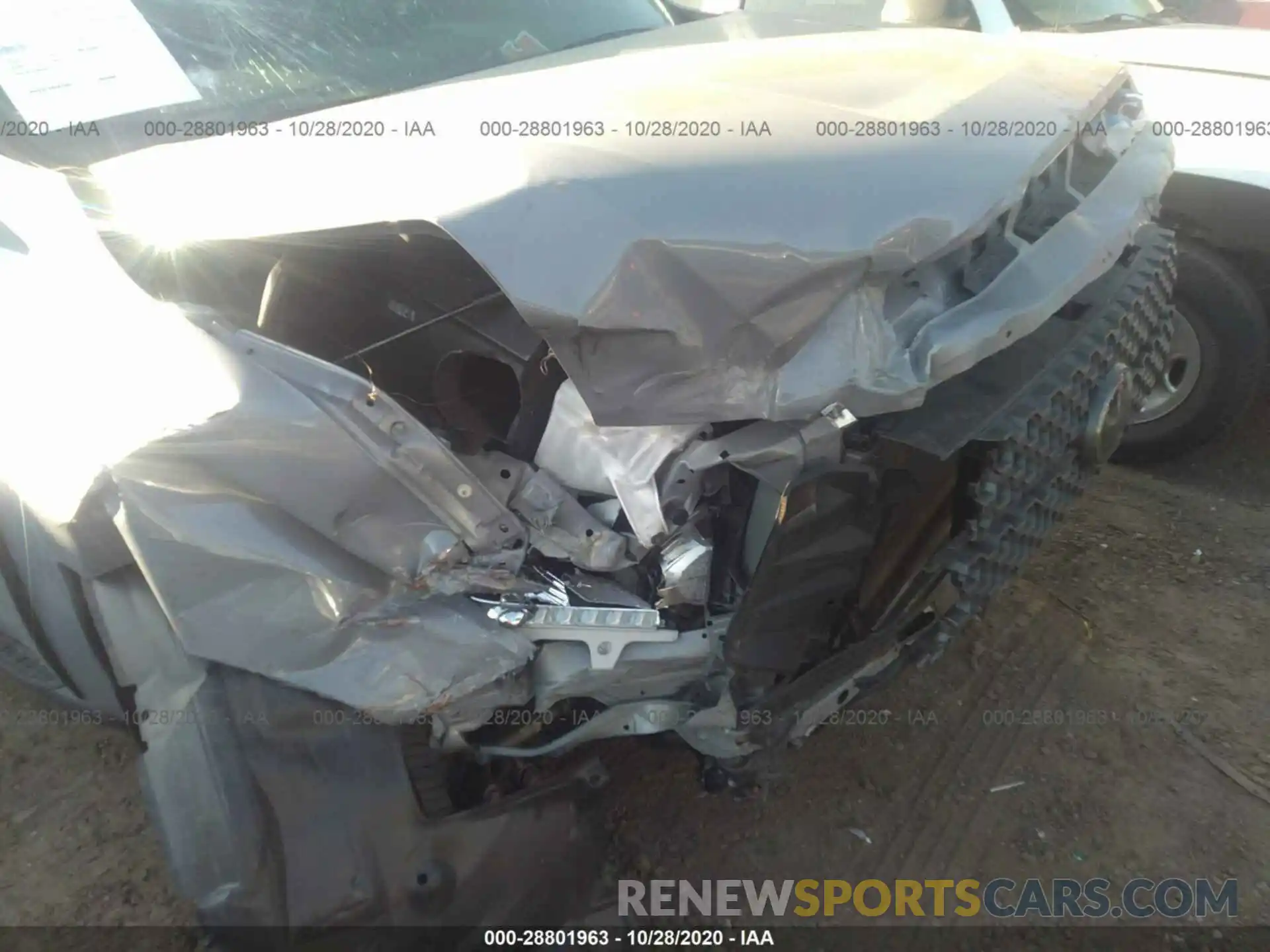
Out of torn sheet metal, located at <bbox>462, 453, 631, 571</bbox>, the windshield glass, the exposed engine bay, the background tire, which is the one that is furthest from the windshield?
the background tire

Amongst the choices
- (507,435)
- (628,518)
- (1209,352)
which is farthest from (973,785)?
(1209,352)

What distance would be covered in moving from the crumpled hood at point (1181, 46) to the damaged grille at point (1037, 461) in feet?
4.89

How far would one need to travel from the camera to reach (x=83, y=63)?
2014 millimetres

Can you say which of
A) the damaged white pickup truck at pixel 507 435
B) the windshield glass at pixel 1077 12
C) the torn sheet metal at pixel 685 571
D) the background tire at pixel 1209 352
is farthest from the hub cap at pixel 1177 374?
the torn sheet metal at pixel 685 571

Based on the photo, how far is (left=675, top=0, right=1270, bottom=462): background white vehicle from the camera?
3025 millimetres

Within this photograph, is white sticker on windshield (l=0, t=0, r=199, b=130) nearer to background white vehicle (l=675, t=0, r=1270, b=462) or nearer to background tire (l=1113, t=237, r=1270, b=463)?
background white vehicle (l=675, t=0, r=1270, b=462)

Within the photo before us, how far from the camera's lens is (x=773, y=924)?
1.98 m

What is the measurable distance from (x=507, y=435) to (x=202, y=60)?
1.18m

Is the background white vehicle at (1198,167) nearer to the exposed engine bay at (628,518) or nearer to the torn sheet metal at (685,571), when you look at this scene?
the exposed engine bay at (628,518)

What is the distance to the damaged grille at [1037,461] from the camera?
174 cm

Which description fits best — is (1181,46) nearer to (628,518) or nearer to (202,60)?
(628,518)

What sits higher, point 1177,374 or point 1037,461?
point 1037,461

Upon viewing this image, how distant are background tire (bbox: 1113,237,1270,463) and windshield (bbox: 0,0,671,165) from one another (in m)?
2.31

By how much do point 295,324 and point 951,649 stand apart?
6.36 feet
